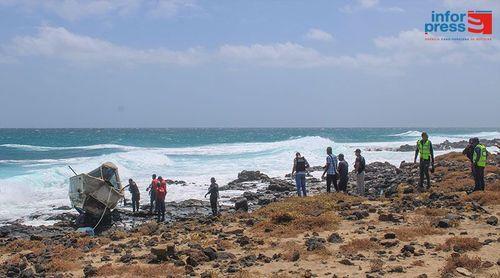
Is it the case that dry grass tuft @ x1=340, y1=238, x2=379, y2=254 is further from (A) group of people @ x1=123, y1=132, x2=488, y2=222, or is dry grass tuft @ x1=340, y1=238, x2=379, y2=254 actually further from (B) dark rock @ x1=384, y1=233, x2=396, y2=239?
(A) group of people @ x1=123, y1=132, x2=488, y2=222

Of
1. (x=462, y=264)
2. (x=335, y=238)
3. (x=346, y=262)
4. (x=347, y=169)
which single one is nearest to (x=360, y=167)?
(x=347, y=169)

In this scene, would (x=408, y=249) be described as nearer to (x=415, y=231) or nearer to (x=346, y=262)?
(x=346, y=262)

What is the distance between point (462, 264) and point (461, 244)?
131cm

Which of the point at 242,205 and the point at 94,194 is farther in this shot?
the point at 94,194

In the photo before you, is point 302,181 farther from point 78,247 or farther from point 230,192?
point 230,192

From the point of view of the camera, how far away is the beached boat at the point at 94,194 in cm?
1939

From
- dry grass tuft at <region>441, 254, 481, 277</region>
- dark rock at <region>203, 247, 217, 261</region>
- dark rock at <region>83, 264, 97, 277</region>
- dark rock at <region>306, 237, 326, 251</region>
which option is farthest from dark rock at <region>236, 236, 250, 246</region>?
dry grass tuft at <region>441, 254, 481, 277</region>

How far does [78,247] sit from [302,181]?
7.92m

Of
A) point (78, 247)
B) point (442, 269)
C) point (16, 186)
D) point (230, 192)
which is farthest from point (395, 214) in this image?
point (16, 186)

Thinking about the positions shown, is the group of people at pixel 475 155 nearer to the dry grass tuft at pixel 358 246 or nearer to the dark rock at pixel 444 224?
the dark rock at pixel 444 224

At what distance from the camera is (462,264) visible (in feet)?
28.2

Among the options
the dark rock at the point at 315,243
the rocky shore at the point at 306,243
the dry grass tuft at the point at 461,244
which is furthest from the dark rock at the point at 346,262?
→ the dry grass tuft at the point at 461,244

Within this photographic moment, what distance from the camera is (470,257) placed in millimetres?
9055

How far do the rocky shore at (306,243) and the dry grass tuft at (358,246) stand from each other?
21mm
